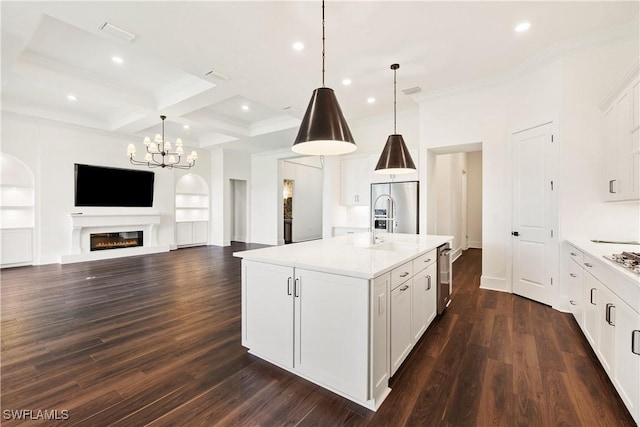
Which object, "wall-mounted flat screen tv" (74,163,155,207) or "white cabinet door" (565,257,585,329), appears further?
"wall-mounted flat screen tv" (74,163,155,207)

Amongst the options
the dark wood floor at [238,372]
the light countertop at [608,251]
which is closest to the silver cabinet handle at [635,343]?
the light countertop at [608,251]

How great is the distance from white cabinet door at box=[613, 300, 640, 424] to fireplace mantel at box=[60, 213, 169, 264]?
866cm

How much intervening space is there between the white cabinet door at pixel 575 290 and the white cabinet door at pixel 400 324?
73.9 inches

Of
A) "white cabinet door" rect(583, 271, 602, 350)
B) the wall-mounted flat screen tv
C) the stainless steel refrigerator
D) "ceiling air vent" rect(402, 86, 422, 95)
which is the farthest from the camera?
the wall-mounted flat screen tv

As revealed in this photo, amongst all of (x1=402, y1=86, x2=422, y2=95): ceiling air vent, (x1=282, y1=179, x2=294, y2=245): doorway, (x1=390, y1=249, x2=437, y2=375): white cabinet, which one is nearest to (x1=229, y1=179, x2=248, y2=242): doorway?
(x1=282, y1=179, x2=294, y2=245): doorway

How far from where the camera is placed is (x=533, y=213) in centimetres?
378

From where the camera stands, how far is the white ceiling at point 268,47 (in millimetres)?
2711

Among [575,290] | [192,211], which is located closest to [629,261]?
[575,290]

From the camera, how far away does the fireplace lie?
6819 millimetres

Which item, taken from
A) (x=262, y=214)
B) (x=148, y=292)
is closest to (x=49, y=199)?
(x=148, y=292)

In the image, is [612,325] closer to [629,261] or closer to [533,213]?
[629,261]

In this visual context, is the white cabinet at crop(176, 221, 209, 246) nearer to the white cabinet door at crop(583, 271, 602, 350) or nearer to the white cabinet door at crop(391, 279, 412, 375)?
the white cabinet door at crop(391, 279, 412, 375)

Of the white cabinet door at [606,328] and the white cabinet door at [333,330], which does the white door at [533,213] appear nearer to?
the white cabinet door at [606,328]

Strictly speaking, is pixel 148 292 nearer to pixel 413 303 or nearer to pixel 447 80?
pixel 413 303
